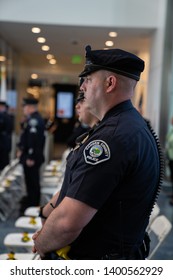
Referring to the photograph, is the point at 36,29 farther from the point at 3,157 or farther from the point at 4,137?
the point at 3,157

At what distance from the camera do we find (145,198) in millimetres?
1360

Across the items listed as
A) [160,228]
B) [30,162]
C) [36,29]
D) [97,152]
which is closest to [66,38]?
[36,29]

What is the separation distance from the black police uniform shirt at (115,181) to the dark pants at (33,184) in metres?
4.63

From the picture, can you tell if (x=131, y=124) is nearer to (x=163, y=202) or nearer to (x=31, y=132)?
(x=31, y=132)

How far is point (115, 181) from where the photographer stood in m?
1.26

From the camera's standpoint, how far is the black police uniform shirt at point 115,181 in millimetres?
1251

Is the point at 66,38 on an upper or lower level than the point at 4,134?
upper

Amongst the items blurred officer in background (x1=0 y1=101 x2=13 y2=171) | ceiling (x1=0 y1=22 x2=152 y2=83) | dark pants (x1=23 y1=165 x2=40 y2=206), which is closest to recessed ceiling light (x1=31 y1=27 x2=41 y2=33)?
ceiling (x1=0 y1=22 x2=152 y2=83)

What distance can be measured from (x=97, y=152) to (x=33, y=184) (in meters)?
4.91

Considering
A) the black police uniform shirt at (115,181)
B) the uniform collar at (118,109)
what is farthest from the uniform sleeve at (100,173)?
the uniform collar at (118,109)

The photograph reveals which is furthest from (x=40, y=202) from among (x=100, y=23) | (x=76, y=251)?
(x=76, y=251)

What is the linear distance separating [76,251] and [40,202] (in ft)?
15.1

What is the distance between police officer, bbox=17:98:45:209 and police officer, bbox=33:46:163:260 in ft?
14.5

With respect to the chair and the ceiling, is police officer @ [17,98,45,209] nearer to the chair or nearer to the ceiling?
the ceiling
